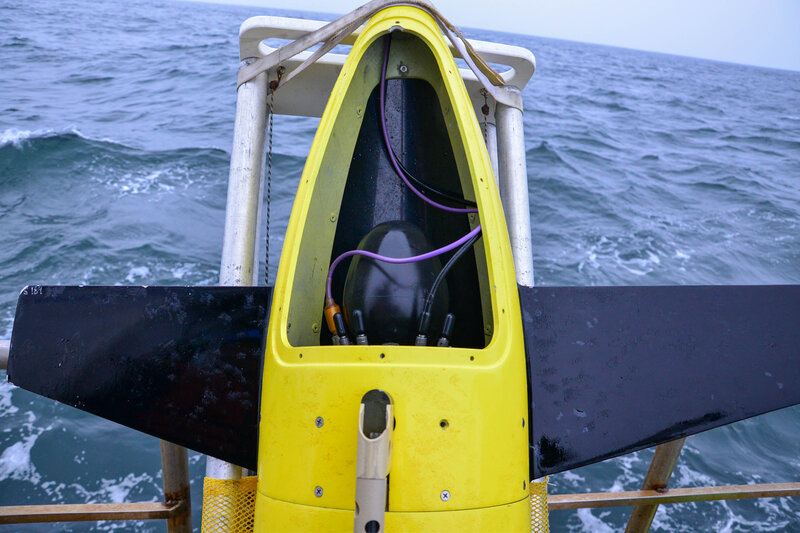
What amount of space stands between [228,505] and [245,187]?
3.92 feet

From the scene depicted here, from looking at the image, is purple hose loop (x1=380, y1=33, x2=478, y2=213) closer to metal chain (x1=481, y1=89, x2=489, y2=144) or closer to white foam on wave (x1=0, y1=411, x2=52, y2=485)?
metal chain (x1=481, y1=89, x2=489, y2=144)

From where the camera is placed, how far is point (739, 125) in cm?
1244

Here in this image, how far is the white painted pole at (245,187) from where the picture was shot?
2.19 meters

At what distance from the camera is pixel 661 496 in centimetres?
181

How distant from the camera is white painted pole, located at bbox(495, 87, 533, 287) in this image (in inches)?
94.4

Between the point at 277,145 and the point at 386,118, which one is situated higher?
the point at 277,145

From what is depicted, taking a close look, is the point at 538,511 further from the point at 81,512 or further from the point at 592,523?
the point at 592,523

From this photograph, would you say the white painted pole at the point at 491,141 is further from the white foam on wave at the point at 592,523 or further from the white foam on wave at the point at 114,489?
the white foam on wave at the point at 114,489

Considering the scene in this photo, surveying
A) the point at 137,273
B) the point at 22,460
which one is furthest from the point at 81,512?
the point at 137,273

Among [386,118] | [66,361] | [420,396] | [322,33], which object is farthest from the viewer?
[386,118]

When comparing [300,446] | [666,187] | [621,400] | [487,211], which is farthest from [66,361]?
[666,187]

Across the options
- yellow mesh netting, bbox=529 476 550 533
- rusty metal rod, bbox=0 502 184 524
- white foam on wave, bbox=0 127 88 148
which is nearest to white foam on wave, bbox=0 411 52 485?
rusty metal rod, bbox=0 502 184 524

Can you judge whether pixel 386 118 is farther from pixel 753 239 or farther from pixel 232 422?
pixel 753 239

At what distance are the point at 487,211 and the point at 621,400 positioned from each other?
619 millimetres
